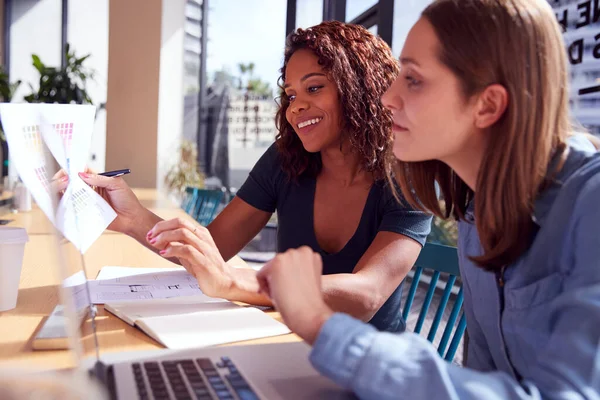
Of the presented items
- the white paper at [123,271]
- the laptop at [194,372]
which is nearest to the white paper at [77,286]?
the laptop at [194,372]

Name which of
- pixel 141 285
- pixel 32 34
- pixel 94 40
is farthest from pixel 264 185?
pixel 32 34

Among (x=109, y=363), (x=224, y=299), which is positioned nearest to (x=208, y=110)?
(x=224, y=299)

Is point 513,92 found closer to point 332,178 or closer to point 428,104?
point 428,104

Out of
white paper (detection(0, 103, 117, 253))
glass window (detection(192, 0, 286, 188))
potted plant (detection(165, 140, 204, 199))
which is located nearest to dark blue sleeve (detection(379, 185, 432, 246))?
white paper (detection(0, 103, 117, 253))

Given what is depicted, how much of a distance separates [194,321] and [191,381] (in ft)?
1.03

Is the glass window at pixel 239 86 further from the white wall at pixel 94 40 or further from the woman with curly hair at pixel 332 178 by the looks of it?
the woman with curly hair at pixel 332 178

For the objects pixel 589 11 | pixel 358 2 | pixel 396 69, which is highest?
pixel 358 2

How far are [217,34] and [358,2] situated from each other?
228cm

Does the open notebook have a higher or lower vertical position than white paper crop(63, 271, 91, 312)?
lower

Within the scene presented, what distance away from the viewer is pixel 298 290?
0.68m

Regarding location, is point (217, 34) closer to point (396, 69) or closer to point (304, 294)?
point (396, 69)

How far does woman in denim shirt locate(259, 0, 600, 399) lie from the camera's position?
57cm

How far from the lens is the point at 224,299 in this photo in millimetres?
1140

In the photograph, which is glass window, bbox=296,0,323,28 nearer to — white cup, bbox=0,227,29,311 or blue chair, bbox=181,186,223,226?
blue chair, bbox=181,186,223,226
